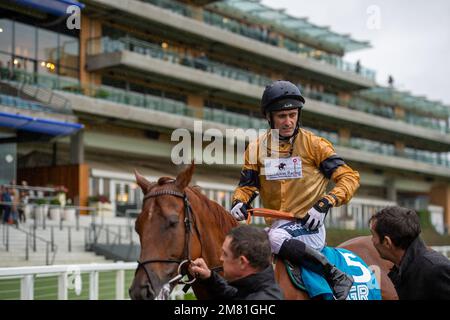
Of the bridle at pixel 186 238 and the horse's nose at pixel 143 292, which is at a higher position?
the bridle at pixel 186 238

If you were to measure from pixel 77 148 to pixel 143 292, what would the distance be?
24.8 metres

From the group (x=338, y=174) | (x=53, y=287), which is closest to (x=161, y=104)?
(x=53, y=287)

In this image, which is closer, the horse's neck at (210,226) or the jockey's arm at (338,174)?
the horse's neck at (210,226)

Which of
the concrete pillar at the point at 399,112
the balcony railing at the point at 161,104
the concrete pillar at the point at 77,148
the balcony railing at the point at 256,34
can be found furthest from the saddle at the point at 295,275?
the concrete pillar at the point at 399,112

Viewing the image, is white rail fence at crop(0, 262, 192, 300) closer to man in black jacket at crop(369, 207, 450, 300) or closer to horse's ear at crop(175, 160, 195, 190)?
horse's ear at crop(175, 160, 195, 190)

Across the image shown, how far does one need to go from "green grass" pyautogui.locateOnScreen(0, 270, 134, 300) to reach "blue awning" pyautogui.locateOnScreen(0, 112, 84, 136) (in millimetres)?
11493

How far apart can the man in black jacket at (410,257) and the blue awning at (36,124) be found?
1918 cm

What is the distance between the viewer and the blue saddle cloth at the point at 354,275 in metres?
4.18

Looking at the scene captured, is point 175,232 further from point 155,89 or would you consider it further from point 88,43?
point 155,89

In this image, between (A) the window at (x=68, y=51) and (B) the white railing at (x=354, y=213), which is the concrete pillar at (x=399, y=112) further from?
(A) the window at (x=68, y=51)

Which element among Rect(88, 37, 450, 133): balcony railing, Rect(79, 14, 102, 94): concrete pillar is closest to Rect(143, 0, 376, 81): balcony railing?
Rect(88, 37, 450, 133): balcony railing

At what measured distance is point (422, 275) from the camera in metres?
3.31

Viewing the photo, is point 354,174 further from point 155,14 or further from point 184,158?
point 155,14

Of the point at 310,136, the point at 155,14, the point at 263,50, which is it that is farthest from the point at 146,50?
the point at 310,136
